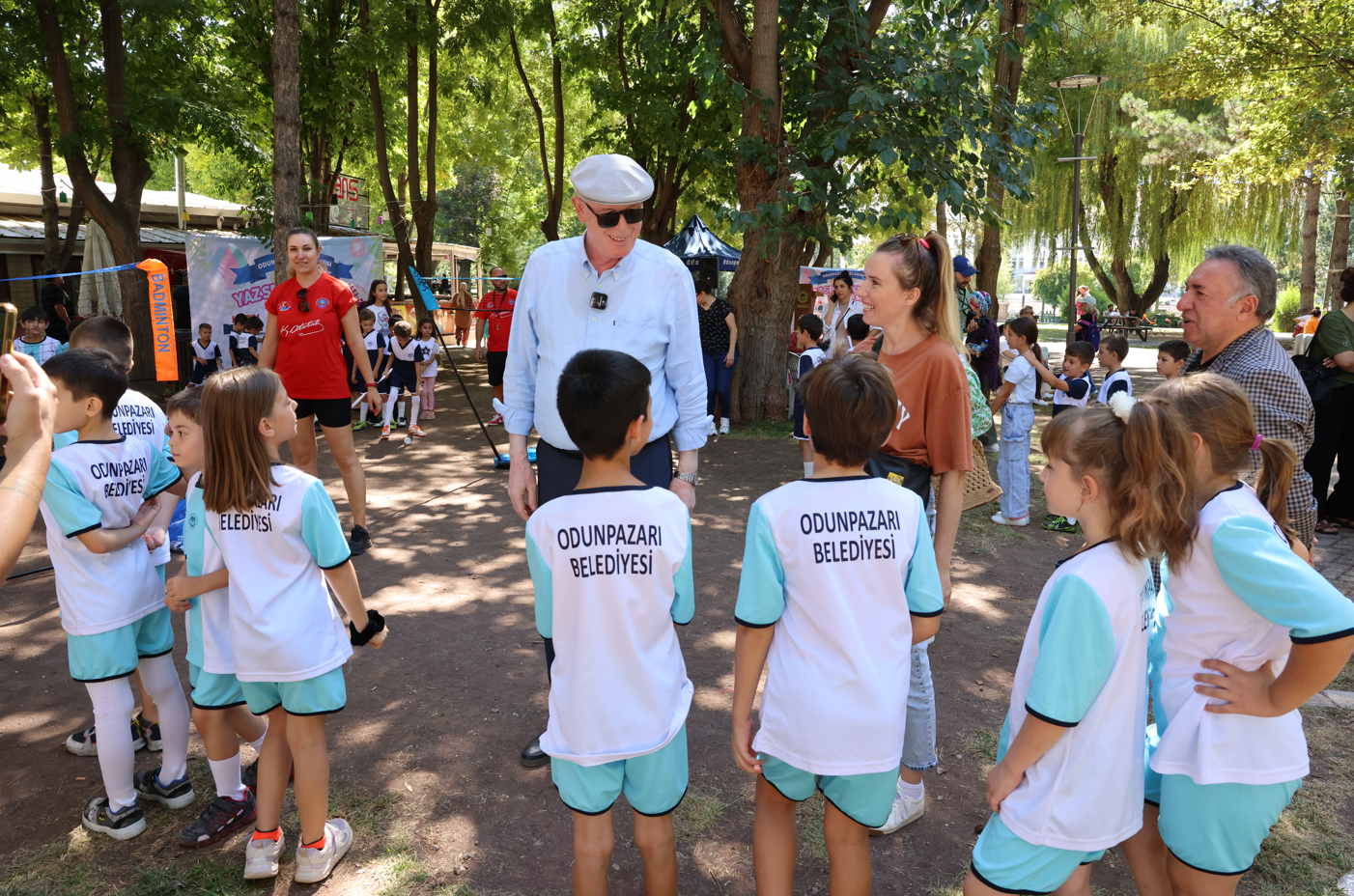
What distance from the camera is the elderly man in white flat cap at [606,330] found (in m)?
3.00

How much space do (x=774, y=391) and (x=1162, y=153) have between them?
16.5m

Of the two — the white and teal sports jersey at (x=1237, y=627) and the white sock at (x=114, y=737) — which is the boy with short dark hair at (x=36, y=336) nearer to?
the white sock at (x=114, y=737)

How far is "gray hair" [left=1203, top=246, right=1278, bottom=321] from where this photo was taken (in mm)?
2883

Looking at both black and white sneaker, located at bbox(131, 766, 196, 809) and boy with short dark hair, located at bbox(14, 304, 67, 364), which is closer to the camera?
black and white sneaker, located at bbox(131, 766, 196, 809)

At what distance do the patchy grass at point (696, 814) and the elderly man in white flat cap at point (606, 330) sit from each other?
74 centimetres

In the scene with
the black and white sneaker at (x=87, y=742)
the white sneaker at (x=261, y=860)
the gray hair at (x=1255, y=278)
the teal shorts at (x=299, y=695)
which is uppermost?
the gray hair at (x=1255, y=278)

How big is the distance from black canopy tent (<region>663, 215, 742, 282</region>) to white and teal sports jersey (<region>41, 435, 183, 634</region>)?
43.9 feet

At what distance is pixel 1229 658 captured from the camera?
199cm

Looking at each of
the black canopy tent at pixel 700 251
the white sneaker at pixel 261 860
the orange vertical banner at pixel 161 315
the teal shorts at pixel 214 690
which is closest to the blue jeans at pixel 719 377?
the black canopy tent at pixel 700 251

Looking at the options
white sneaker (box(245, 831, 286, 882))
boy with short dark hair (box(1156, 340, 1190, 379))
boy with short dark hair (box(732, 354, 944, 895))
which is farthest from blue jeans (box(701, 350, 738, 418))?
boy with short dark hair (box(732, 354, 944, 895))

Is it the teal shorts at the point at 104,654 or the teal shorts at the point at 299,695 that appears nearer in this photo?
the teal shorts at the point at 299,695

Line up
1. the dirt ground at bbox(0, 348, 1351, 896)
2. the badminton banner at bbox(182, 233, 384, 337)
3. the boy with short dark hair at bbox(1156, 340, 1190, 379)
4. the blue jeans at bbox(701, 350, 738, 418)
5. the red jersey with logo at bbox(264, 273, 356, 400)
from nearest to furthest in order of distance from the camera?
1. the dirt ground at bbox(0, 348, 1351, 896)
2. the boy with short dark hair at bbox(1156, 340, 1190, 379)
3. the red jersey with logo at bbox(264, 273, 356, 400)
4. the blue jeans at bbox(701, 350, 738, 418)
5. the badminton banner at bbox(182, 233, 384, 337)

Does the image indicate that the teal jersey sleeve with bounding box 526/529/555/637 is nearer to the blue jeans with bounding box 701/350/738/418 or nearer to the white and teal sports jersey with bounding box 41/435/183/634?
the white and teal sports jersey with bounding box 41/435/183/634

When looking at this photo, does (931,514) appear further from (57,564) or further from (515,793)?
(57,564)
